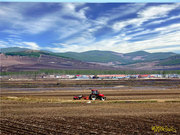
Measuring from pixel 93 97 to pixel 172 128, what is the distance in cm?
2224

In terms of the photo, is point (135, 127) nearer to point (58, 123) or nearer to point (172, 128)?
point (172, 128)

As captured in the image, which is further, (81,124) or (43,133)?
(81,124)

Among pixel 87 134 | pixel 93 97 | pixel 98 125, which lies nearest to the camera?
pixel 87 134

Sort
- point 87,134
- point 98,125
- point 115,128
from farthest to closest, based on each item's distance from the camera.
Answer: point 98,125, point 115,128, point 87,134

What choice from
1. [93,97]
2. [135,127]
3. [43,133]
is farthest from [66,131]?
[93,97]

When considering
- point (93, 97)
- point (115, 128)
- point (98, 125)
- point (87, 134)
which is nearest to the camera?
point (87, 134)

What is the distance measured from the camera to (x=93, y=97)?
35125 mm

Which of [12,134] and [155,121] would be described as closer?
[12,134]

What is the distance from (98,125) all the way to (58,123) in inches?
148

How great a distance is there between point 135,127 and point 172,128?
2.82 meters

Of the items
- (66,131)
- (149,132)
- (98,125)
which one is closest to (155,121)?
(149,132)

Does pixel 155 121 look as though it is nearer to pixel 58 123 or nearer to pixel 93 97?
pixel 58 123

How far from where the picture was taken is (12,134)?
1317 centimetres

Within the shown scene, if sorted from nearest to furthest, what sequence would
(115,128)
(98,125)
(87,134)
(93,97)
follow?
(87,134) < (115,128) < (98,125) < (93,97)
